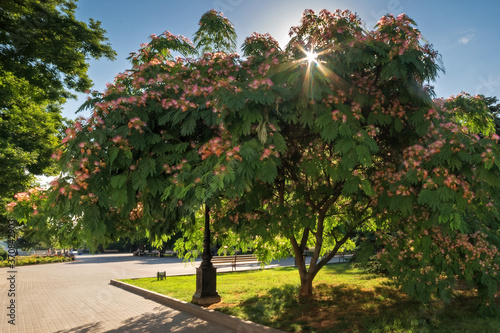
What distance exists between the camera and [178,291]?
1203 cm

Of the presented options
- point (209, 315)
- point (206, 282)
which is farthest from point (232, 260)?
point (209, 315)

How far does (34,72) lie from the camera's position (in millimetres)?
13617

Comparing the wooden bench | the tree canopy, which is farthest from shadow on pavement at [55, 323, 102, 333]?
the wooden bench

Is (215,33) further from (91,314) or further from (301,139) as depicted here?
(91,314)

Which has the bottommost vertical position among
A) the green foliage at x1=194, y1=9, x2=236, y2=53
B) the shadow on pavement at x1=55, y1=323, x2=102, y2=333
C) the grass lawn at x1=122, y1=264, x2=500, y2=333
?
the shadow on pavement at x1=55, y1=323, x2=102, y2=333

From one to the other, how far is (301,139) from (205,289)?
5.70 metres

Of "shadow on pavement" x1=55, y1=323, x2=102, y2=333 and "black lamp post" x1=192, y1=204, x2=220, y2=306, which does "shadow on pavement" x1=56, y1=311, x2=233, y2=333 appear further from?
"black lamp post" x1=192, y1=204, x2=220, y2=306

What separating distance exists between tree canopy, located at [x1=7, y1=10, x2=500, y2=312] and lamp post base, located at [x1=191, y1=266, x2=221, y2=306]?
12.4ft

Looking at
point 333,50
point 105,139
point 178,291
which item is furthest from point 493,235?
point 178,291

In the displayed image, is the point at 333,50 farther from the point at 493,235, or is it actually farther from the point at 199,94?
the point at 493,235

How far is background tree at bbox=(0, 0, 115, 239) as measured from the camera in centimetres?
1327

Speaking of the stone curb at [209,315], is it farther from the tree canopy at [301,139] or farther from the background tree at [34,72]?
the background tree at [34,72]

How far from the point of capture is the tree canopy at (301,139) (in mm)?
4734

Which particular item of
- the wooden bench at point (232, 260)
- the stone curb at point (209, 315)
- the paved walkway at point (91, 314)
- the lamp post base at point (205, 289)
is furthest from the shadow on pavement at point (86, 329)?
the wooden bench at point (232, 260)
